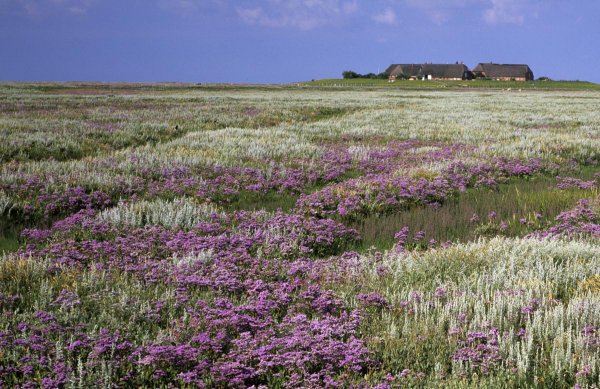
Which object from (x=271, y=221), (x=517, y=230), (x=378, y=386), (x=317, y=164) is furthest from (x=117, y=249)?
(x=317, y=164)

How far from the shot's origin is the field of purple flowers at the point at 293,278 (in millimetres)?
4469

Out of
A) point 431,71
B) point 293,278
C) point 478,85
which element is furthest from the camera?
point 431,71

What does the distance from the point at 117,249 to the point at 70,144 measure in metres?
13.0

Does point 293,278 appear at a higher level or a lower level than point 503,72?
lower

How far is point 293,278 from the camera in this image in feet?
23.0

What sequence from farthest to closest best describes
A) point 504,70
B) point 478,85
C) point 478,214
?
point 504,70
point 478,85
point 478,214

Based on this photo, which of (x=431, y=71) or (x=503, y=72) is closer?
(x=431, y=71)

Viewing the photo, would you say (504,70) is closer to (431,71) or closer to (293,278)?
(431,71)

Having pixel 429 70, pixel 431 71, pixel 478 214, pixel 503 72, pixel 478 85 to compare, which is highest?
pixel 429 70

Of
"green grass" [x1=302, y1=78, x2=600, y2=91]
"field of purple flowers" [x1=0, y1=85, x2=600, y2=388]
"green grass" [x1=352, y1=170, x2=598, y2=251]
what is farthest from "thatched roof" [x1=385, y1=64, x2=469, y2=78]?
"green grass" [x1=352, y1=170, x2=598, y2=251]

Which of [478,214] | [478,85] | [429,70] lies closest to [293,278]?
[478,214]

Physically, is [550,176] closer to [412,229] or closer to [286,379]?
[412,229]

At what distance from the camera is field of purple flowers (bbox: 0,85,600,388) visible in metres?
4.47

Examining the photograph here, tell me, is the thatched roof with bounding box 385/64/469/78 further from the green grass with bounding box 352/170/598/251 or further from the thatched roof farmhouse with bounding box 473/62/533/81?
the green grass with bounding box 352/170/598/251
